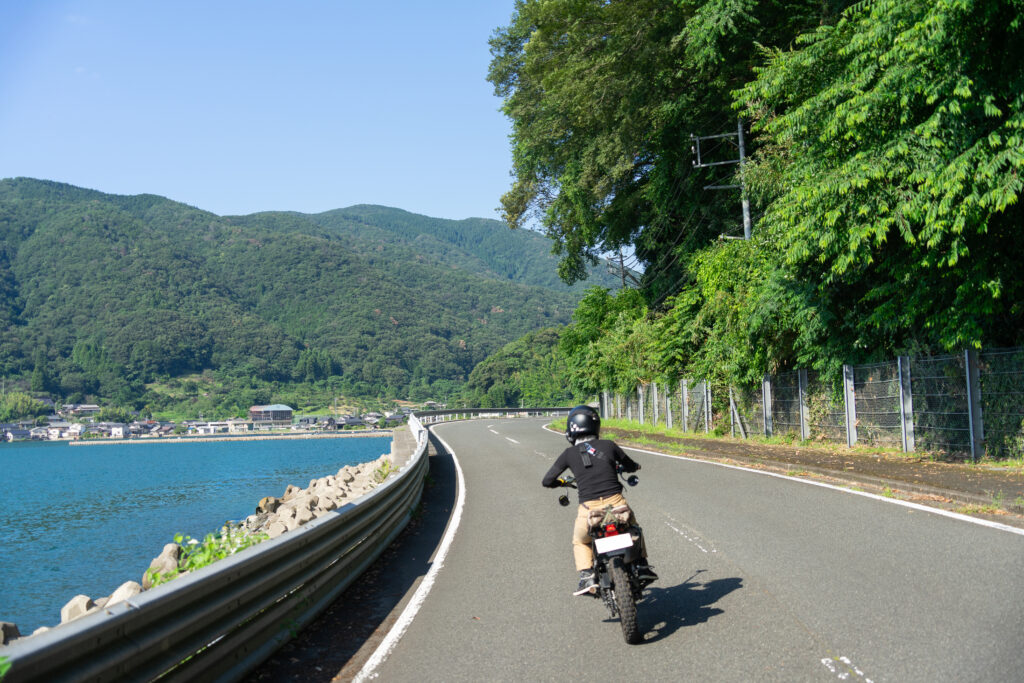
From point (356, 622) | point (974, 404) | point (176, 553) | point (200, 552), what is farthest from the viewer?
point (974, 404)

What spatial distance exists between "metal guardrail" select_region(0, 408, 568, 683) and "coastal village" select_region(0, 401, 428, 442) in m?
117

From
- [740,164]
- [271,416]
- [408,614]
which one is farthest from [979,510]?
[271,416]

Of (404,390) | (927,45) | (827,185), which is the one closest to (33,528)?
(827,185)

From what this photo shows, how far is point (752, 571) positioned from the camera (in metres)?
7.49

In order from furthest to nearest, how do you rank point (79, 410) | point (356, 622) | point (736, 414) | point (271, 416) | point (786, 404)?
point (271, 416)
point (79, 410)
point (736, 414)
point (786, 404)
point (356, 622)

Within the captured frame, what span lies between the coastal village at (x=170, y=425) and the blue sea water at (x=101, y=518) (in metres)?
64.7

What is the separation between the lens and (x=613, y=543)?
5.98m

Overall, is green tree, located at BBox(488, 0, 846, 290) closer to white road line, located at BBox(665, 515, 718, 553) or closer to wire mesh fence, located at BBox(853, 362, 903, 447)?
wire mesh fence, located at BBox(853, 362, 903, 447)

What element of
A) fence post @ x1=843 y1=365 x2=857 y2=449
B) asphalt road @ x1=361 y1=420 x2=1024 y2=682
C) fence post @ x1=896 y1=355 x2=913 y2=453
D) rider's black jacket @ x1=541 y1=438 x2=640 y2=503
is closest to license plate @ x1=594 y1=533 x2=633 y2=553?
rider's black jacket @ x1=541 y1=438 x2=640 y2=503

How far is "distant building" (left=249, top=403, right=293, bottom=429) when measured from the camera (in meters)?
151

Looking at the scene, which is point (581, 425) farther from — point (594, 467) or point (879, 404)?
point (879, 404)

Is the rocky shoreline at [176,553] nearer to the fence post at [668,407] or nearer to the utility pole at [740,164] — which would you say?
the utility pole at [740,164]

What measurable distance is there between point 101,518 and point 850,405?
3063cm

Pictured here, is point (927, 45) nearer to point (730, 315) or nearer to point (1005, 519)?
point (1005, 519)
